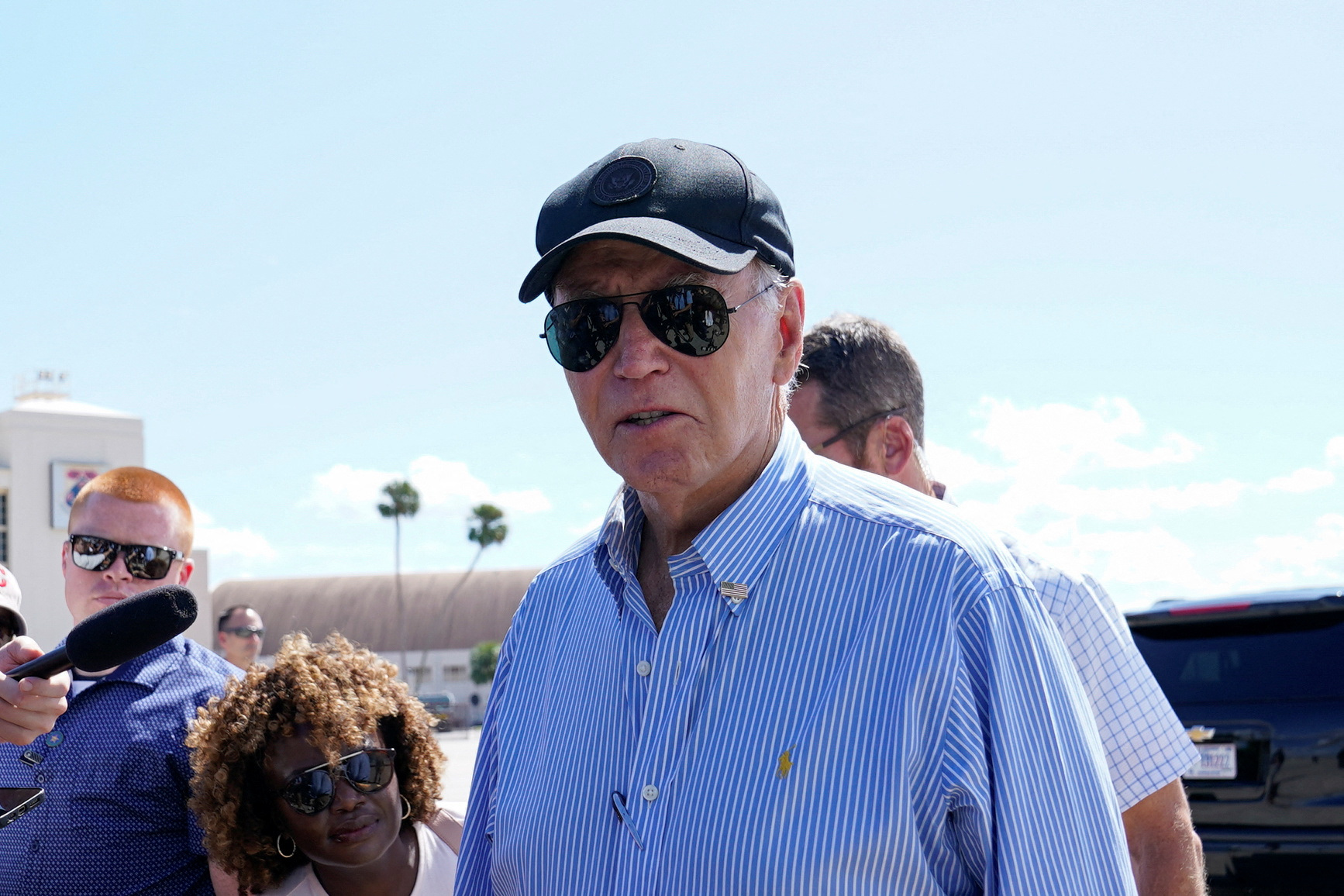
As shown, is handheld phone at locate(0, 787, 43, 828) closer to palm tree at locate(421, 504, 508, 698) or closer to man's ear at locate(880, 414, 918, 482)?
man's ear at locate(880, 414, 918, 482)

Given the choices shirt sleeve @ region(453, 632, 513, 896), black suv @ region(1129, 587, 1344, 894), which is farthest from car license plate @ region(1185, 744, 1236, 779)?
shirt sleeve @ region(453, 632, 513, 896)

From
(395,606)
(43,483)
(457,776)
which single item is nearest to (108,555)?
(457,776)

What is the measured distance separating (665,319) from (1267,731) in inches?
171

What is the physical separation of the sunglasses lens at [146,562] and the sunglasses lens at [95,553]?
5 centimetres

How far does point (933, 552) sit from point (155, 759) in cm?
277

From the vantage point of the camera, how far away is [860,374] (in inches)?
135

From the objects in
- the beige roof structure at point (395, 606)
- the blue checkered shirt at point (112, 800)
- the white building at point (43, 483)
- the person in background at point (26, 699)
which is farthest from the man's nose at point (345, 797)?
the beige roof structure at point (395, 606)

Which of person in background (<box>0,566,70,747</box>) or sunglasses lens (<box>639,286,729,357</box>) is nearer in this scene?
sunglasses lens (<box>639,286,729,357</box>)

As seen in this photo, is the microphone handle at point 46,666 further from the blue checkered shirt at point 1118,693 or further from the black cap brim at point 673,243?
the blue checkered shirt at point 1118,693

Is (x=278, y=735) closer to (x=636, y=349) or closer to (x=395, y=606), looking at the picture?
(x=636, y=349)

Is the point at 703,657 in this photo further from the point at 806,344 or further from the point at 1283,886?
the point at 1283,886

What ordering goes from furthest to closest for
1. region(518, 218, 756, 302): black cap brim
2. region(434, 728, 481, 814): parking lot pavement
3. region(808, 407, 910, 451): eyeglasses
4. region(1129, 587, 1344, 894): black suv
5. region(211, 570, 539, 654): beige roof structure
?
region(211, 570, 539, 654): beige roof structure
region(1129, 587, 1344, 894): black suv
region(434, 728, 481, 814): parking lot pavement
region(808, 407, 910, 451): eyeglasses
region(518, 218, 756, 302): black cap brim

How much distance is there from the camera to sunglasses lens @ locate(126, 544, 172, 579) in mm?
3928

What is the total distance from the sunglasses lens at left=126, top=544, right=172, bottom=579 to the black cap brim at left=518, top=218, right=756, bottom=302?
8.60 ft
